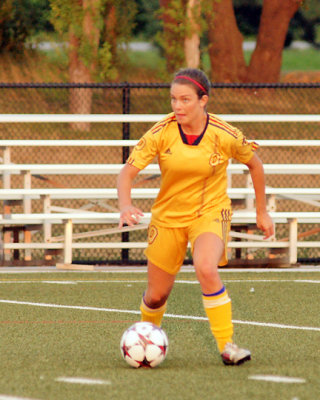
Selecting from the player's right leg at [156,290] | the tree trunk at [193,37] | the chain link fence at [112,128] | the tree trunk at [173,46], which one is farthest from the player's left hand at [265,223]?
the tree trunk at [173,46]

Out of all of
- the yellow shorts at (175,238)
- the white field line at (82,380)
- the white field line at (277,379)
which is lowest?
the white field line at (82,380)

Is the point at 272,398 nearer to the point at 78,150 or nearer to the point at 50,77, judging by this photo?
the point at 78,150

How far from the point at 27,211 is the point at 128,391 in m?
6.56

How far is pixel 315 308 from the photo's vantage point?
9.23 m

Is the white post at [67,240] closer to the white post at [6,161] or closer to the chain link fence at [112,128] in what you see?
the white post at [6,161]

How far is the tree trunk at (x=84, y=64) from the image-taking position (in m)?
20.2

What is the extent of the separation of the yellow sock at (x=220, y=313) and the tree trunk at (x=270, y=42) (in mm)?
22195

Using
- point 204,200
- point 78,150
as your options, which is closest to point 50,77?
point 78,150

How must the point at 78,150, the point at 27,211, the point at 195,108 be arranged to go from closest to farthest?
1. the point at 195,108
2. the point at 27,211
3. the point at 78,150

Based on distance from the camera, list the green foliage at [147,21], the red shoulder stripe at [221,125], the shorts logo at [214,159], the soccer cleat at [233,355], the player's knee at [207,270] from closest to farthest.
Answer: the player's knee at [207,270] → the soccer cleat at [233,355] → the shorts logo at [214,159] → the red shoulder stripe at [221,125] → the green foliage at [147,21]

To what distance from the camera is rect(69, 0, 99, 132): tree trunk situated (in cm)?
2018

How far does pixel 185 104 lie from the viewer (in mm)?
6570

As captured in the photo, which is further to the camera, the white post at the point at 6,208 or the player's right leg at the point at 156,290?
the white post at the point at 6,208

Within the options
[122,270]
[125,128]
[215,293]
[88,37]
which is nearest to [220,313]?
[215,293]
